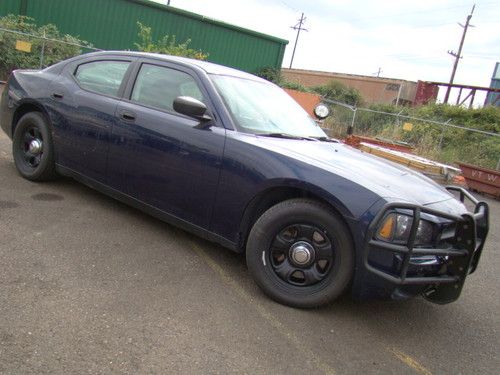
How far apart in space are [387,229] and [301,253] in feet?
1.96

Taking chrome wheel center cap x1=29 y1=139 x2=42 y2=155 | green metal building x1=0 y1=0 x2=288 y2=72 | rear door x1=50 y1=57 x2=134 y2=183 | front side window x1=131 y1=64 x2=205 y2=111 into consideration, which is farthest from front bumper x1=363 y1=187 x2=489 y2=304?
green metal building x1=0 y1=0 x2=288 y2=72

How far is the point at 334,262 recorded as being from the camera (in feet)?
10.5

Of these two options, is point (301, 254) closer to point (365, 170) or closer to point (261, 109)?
point (365, 170)

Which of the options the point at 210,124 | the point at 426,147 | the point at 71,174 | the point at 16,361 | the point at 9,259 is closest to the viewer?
the point at 16,361

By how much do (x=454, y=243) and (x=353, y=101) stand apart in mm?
28609

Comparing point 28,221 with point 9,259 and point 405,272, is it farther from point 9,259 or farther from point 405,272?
point 405,272

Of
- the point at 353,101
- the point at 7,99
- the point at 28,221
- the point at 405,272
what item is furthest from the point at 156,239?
the point at 353,101

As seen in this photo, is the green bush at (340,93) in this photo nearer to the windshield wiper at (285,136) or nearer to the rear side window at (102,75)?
the rear side window at (102,75)

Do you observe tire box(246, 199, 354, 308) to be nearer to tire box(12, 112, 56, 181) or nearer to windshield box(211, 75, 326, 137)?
windshield box(211, 75, 326, 137)

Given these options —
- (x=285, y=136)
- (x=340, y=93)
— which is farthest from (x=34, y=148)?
(x=340, y=93)

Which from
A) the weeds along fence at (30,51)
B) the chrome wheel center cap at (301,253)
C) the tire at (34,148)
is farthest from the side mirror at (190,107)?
the weeds along fence at (30,51)

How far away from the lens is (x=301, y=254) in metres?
3.29

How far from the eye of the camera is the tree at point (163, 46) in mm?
15469

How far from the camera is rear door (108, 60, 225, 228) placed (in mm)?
3770
